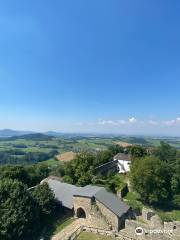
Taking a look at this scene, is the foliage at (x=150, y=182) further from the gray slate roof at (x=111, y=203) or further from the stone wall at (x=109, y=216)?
the stone wall at (x=109, y=216)

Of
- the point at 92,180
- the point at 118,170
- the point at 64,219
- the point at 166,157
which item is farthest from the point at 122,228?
the point at 166,157

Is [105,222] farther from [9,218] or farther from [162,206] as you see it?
[162,206]

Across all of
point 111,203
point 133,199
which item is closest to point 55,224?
point 111,203

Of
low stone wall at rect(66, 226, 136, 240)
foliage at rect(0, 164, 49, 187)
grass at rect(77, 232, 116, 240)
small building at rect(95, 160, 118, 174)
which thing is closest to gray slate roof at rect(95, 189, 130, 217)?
low stone wall at rect(66, 226, 136, 240)

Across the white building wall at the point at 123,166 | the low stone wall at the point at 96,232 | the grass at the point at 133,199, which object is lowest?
the low stone wall at the point at 96,232

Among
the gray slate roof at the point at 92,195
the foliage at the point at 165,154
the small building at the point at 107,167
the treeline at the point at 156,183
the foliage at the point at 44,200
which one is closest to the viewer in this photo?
the gray slate roof at the point at 92,195

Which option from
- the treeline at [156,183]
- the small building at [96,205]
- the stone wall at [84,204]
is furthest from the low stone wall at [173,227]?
the treeline at [156,183]

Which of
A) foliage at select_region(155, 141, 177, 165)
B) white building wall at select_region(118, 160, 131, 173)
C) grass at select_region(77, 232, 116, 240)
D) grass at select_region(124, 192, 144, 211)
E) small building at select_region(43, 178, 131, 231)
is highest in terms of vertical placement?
foliage at select_region(155, 141, 177, 165)

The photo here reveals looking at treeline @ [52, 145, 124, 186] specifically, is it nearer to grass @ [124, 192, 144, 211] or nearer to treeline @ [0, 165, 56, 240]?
grass @ [124, 192, 144, 211]
